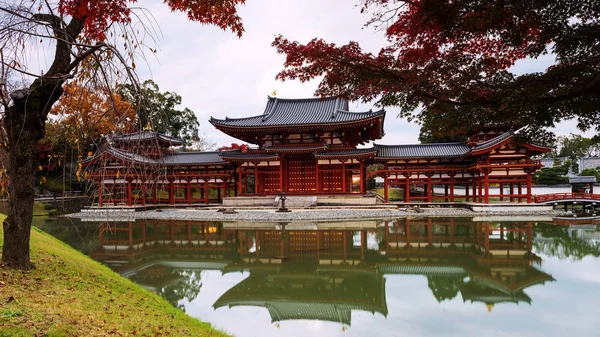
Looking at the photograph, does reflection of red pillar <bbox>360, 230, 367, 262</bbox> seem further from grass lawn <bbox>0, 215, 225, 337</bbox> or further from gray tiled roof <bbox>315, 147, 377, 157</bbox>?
gray tiled roof <bbox>315, 147, 377, 157</bbox>

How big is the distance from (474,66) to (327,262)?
5.85m

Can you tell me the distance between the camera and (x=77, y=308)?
3895 mm

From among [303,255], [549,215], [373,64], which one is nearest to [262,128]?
[303,255]

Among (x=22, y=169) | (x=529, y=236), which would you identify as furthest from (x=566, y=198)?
(x=22, y=169)

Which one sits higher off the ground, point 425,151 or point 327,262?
point 425,151

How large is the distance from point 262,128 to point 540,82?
68.2 feet

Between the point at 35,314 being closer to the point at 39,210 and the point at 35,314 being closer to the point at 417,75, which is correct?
the point at 417,75

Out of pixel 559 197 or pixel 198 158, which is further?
pixel 198 158

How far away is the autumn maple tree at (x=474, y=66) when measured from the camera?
140 inches

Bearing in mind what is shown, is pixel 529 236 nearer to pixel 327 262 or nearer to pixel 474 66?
pixel 327 262

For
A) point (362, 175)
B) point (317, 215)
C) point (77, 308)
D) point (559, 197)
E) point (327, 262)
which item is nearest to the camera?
point (77, 308)

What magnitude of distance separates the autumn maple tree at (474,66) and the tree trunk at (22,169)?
3546mm

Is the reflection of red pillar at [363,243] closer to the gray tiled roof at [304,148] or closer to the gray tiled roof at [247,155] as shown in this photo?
the gray tiled roof at [304,148]

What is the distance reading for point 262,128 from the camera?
23844mm
